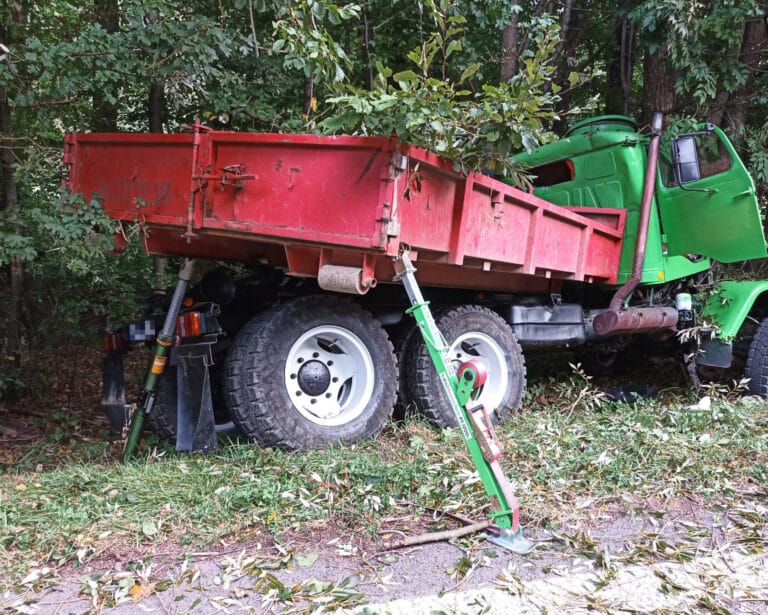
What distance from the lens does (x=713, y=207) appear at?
5480 millimetres

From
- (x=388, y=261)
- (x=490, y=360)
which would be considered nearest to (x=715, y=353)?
(x=490, y=360)

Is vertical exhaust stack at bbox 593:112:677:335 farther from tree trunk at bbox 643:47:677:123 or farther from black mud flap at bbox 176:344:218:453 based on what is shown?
black mud flap at bbox 176:344:218:453

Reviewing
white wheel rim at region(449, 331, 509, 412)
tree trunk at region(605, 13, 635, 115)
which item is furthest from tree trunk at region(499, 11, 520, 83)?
white wheel rim at region(449, 331, 509, 412)

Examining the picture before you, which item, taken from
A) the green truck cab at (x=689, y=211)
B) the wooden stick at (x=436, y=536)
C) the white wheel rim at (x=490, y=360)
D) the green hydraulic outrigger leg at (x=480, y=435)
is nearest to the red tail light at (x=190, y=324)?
the green hydraulic outrigger leg at (x=480, y=435)

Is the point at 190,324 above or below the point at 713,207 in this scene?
below

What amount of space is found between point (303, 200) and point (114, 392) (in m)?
1.95

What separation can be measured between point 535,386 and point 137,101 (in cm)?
561

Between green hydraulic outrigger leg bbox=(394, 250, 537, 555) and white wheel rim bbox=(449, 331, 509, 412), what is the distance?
1505mm

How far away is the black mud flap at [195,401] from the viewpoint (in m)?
3.74

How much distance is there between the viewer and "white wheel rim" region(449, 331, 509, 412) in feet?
15.7

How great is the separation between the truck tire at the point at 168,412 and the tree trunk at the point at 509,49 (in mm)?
5174

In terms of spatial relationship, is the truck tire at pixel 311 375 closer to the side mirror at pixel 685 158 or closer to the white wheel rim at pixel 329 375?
the white wheel rim at pixel 329 375

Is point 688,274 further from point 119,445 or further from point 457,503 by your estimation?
point 119,445

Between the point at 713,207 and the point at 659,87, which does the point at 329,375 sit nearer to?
the point at 713,207
